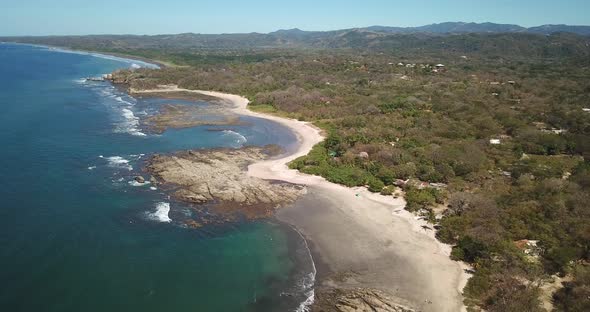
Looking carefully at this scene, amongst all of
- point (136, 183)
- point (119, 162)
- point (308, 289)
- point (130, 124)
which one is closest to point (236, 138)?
point (119, 162)

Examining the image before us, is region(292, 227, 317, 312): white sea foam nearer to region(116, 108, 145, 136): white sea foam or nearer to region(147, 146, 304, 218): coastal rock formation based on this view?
region(147, 146, 304, 218): coastal rock formation

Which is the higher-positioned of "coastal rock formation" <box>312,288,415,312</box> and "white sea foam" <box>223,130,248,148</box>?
"white sea foam" <box>223,130,248,148</box>

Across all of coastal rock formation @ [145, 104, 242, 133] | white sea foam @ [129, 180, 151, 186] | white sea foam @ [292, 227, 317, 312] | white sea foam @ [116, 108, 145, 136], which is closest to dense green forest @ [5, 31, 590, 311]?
white sea foam @ [292, 227, 317, 312]

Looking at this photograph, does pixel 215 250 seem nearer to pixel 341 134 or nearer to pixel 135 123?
pixel 341 134

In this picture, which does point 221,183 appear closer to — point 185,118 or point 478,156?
point 478,156

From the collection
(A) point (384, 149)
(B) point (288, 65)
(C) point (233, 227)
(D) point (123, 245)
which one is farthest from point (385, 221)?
(B) point (288, 65)
